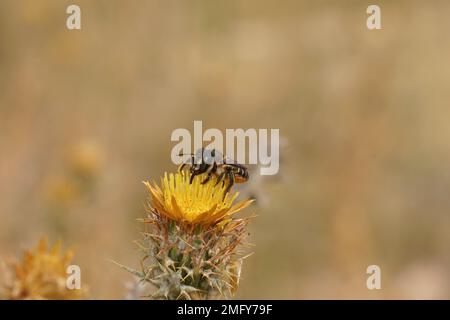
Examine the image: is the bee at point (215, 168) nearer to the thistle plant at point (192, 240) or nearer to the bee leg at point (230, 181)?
the bee leg at point (230, 181)

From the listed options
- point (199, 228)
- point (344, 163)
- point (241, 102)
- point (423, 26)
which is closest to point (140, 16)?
point (241, 102)

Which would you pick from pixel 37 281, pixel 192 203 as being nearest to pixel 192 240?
pixel 192 203

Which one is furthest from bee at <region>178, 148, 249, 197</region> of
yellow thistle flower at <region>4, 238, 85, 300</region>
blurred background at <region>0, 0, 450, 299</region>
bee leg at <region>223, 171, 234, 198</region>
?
blurred background at <region>0, 0, 450, 299</region>

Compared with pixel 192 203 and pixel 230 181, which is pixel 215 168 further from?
pixel 192 203

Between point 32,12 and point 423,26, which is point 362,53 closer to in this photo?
point 423,26

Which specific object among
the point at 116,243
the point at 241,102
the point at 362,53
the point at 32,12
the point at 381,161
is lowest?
the point at 116,243

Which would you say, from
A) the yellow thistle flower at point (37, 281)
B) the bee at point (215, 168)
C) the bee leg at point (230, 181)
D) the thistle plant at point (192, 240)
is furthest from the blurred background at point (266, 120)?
the thistle plant at point (192, 240)

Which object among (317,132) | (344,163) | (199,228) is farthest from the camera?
(317,132)

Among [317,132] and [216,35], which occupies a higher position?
[216,35]
